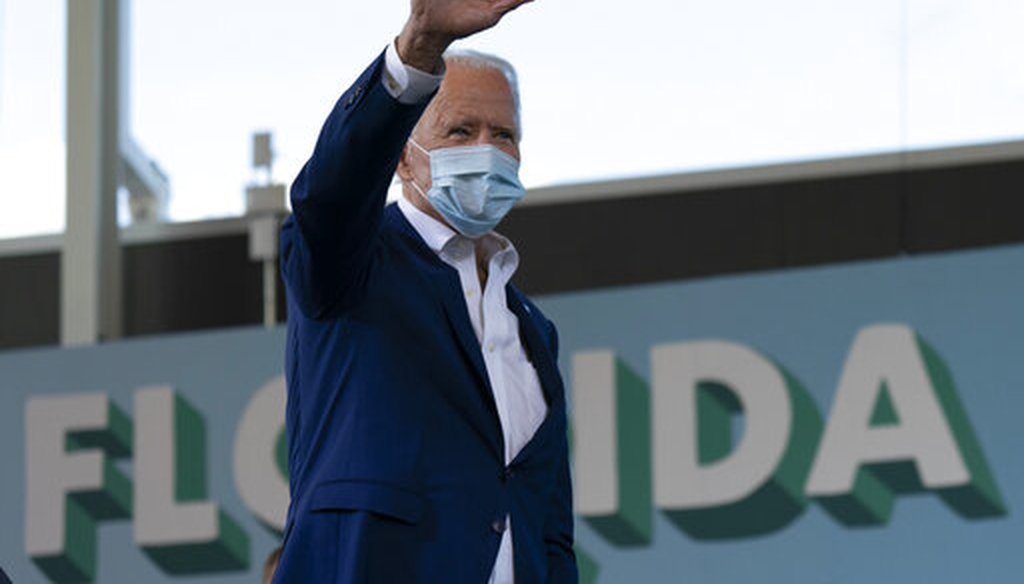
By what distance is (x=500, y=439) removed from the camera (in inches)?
90.5

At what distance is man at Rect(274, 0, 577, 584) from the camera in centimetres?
214

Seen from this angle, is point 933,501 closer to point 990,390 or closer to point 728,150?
point 990,390

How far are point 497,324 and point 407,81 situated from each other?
41 cm

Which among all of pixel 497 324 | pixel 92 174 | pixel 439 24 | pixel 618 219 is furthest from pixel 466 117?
pixel 92 174

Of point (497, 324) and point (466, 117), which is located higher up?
point (466, 117)

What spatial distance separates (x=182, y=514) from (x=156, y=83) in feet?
4.43

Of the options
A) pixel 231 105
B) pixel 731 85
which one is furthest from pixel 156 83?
pixel 731 85

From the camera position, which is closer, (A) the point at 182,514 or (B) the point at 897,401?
(B) the point at 897,401

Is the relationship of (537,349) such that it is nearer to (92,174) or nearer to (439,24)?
(439,24)

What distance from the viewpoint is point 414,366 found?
227 centimetres

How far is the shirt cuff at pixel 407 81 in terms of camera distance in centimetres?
212

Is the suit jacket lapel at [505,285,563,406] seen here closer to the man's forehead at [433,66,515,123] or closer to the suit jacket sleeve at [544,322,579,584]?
the suit jacket sleeve at [544,322,579,584]

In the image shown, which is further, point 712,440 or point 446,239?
point 712,440

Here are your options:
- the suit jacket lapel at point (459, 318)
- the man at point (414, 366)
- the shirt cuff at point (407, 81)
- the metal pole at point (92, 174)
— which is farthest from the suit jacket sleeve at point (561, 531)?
the metal pole at point (92, 174)
